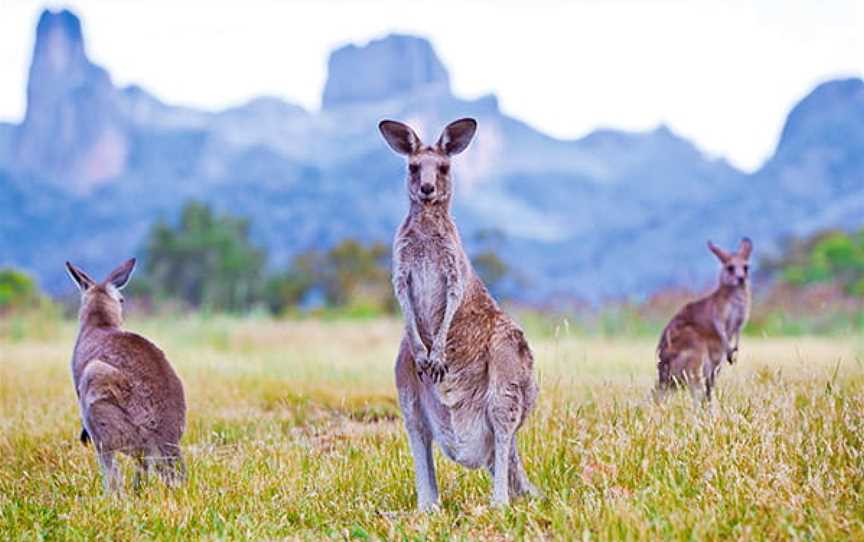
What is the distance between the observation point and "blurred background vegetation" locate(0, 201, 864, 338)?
1911 cm

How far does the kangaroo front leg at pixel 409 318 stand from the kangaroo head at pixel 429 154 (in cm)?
37

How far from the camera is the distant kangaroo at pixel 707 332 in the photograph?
299 inches

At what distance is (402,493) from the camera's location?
18.0ft

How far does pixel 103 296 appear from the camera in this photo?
674 centimetres

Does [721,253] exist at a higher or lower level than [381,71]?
lower

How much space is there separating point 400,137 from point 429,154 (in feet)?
0.64

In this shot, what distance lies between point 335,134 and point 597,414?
2566 inches

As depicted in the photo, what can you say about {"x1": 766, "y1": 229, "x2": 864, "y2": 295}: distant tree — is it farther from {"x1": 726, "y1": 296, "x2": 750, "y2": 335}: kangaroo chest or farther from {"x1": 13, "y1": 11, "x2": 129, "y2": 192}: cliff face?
{"x1": 13, "y1": 11, "x2": 129, "y2": 192}: cliff face

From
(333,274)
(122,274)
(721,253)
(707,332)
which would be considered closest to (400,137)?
(122,274)

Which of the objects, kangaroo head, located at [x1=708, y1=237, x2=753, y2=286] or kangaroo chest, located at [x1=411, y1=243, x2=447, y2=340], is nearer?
kangaroo chest, located at [x1=411, y1=243, x2=447, y2=340]

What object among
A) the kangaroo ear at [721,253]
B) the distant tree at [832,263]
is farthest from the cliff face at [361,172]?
the kangaroo ear at [721,253]

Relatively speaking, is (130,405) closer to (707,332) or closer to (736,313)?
(707,332)

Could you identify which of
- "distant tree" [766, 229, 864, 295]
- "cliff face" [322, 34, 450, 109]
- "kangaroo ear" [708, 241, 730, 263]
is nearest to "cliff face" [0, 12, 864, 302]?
"cliff face" [322, 34, 450, 109]

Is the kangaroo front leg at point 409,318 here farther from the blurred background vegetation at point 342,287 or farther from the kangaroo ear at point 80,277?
the blurred background vegetation at point 342,287
